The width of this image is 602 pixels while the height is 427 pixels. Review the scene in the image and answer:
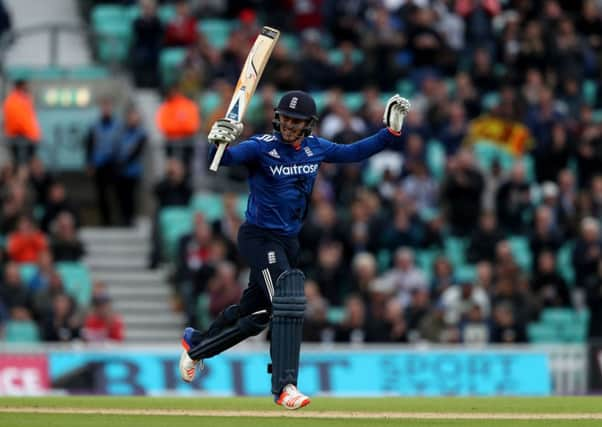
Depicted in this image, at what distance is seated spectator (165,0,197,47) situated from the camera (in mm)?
24219

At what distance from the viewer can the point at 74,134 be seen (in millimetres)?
23453

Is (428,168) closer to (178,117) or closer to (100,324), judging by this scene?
(178,117)

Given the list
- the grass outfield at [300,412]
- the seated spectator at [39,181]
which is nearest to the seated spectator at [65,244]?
the seated spectator at [39,181]

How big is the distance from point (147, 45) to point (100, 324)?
18.6 ft

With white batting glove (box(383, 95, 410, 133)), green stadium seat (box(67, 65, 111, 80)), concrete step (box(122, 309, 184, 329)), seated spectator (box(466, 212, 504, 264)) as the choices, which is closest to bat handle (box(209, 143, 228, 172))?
white batting glove (box(383, 95, 410, 133))

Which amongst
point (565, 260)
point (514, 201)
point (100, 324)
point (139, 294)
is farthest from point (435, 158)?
point (100, 324)

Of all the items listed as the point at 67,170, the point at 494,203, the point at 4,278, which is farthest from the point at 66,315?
the point at 494,203

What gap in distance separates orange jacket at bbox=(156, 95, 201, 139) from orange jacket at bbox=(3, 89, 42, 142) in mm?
1770

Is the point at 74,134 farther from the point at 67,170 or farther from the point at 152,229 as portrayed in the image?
the point at 152,229

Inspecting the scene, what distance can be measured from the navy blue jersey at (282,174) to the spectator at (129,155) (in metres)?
9.74

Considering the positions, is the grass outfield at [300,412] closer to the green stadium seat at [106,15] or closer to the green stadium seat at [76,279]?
the green stadium seat at [76,279]

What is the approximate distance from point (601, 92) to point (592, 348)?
6489 mm

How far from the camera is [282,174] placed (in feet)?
41.5

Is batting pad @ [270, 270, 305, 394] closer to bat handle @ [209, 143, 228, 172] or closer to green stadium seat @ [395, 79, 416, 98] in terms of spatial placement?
bat handle @ [209, 143, 228, 172]
